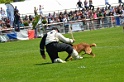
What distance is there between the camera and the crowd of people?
4075 centimetres

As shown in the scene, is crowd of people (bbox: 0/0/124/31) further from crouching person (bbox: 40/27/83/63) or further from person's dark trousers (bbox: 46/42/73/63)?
person's dark trousers (bbox: 46/42/73/63)

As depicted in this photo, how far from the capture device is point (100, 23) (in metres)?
46.7

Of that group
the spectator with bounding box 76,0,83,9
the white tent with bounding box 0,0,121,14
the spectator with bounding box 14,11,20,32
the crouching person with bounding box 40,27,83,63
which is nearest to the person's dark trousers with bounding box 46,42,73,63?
the crouching person with bounding box 40,27,83,63

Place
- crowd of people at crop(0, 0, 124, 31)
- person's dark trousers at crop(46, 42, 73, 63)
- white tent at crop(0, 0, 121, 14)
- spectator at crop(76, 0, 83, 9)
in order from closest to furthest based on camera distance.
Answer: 1. person's dark trousers at crop(46, 42, 73, 63)
2. crowd of people at crop(0, 0, 124, 31)
3. white tent at crop(0, 0, 121, 14)
4. spectator at crop(76, 0, 83, 9)

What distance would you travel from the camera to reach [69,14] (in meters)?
47.5

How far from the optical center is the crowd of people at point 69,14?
134 feet

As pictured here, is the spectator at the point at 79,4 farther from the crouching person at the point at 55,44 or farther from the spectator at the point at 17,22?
the crouching person at the point at 55,44

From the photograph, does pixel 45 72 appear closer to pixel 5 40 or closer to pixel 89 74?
pixel 89 74

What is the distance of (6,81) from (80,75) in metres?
2.13

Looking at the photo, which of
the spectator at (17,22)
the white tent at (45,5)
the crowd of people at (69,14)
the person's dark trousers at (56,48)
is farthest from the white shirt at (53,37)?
the white tent at (45,5)

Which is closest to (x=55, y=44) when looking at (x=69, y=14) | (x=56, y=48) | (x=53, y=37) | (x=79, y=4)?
(x=56, y=48)

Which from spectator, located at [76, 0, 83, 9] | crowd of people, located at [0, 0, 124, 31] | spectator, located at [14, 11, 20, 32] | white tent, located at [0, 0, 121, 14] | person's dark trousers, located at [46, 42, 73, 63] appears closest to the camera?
person's dark trousers, located at [46, 42, 73, 63]

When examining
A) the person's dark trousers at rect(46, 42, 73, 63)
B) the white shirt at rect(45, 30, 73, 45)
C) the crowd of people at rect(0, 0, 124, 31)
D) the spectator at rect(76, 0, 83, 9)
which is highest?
the white shirt at rect(45, 30, 73, 45)

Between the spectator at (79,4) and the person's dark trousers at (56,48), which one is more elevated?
the person's dark trousers at (56,48)
